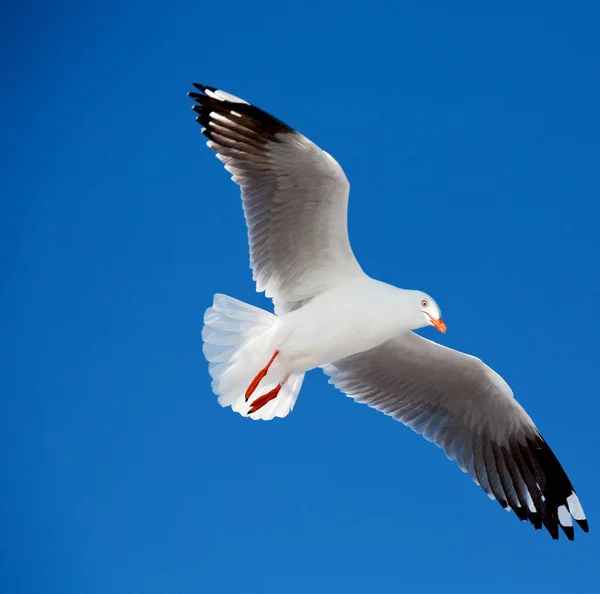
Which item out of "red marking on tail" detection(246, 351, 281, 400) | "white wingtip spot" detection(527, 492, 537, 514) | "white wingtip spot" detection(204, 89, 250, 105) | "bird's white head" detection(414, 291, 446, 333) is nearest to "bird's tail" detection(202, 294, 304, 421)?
"red marking on tail" detection(246, 351, 281, 400)

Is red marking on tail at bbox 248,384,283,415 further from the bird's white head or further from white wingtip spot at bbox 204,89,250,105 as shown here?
white wingtip spot at bbox 204,89,250,105

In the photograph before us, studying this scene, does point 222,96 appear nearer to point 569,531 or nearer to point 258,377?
point 258,377

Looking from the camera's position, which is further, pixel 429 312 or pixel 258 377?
pixel 258 377

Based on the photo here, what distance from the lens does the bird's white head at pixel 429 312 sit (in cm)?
542

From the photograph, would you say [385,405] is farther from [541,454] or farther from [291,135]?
Answer: [291,135]

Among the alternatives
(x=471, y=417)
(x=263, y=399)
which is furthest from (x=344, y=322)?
(x=471, y=417)

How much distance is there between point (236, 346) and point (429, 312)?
1.08 metres

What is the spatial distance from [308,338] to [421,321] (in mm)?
618

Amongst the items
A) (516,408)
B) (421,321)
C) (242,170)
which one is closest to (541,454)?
(516,408)

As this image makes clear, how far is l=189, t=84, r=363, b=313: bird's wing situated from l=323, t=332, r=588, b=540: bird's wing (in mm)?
879

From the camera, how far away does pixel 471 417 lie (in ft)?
20.8

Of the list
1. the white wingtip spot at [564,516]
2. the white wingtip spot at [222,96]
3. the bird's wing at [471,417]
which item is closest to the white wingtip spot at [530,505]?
the bird's wing at [471,417]

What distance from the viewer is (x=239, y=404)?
19.0ft

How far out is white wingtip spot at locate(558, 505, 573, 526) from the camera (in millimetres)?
6199
